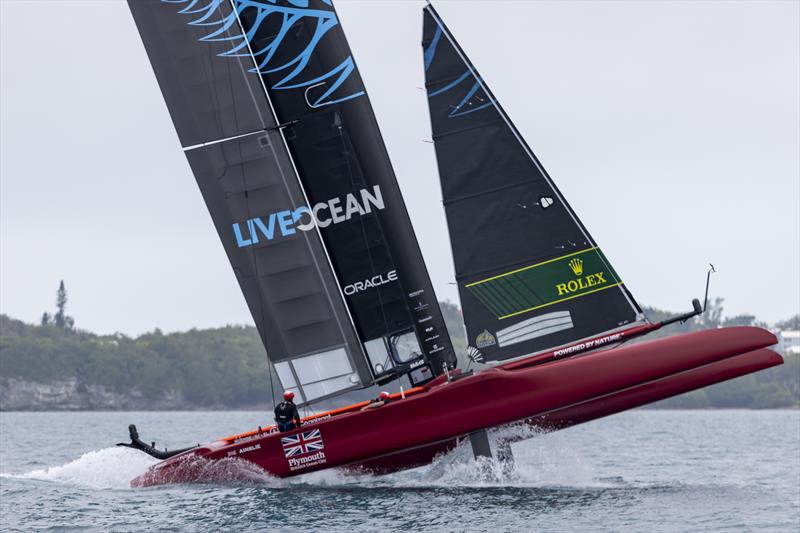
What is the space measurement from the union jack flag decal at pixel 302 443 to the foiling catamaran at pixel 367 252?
0.02 meters

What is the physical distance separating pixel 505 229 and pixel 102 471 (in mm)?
8316

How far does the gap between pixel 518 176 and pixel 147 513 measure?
6544 millimetres

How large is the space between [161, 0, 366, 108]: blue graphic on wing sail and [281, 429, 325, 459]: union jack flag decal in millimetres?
4639

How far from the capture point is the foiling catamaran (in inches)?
582

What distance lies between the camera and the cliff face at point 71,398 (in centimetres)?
11544

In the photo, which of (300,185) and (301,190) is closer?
(300,185)

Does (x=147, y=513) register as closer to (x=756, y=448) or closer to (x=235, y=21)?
(x=235, y=21)

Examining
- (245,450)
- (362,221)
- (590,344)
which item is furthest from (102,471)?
(590,344)

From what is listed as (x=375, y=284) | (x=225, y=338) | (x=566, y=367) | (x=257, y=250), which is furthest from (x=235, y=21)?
(x=225, y=338)

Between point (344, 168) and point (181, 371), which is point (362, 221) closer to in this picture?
point (344, 168)

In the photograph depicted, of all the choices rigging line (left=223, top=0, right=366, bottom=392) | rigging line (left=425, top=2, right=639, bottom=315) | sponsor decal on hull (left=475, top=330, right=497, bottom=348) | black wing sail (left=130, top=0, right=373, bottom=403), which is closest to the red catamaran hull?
sponsor decal on hull (left=475, top=330, right=497, bottom=348)

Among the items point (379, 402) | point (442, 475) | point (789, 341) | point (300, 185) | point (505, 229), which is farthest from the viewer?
point (789, 341)

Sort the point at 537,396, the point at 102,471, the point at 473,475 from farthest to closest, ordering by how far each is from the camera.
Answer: the point at 102,471
the point at 473,475
the point at 537,396

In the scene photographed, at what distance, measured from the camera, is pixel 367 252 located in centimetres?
1583
